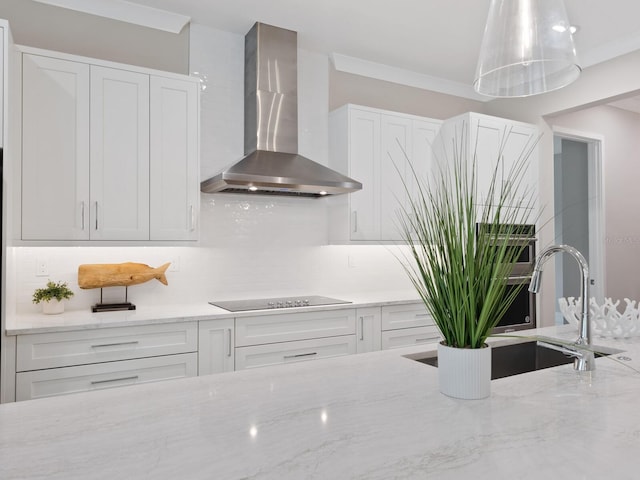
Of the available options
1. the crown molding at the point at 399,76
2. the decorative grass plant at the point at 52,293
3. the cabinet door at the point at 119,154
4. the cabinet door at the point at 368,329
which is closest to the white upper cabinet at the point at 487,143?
the crown molding at the point at 399,76

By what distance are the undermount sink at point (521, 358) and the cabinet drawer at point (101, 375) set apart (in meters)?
1.45

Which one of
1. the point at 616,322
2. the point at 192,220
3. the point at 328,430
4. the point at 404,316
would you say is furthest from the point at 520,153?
the point at 328,430

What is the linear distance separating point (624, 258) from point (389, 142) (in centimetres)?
306

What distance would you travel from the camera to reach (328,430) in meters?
1.00

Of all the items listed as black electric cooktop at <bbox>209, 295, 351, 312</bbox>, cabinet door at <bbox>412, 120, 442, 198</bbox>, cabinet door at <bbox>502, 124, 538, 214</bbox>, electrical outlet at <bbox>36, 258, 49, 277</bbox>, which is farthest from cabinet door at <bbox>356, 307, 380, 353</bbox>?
electrical outlet at <bbox>36, 258, 49, 277</bbox>

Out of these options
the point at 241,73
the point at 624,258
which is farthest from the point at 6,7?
the point at 624,258

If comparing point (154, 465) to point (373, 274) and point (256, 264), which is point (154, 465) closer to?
point (256, 264)

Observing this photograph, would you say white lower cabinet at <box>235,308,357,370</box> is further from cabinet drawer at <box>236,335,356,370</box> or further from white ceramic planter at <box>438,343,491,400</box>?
white ceramic planter at <box>438,343,491,400</box>

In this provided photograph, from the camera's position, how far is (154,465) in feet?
2.78

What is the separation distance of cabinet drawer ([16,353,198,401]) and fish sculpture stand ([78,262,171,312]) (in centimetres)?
45

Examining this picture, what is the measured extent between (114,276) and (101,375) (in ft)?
2.04

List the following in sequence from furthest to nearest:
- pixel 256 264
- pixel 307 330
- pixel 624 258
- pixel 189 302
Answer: pixel 624 258
pixel 256 264
pixel 189 302
pixel 307 330

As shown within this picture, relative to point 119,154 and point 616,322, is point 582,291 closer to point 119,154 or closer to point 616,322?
point 616,322

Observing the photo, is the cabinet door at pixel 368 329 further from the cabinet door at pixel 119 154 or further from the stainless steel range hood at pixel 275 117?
the cabinet door at pixel 119 154
